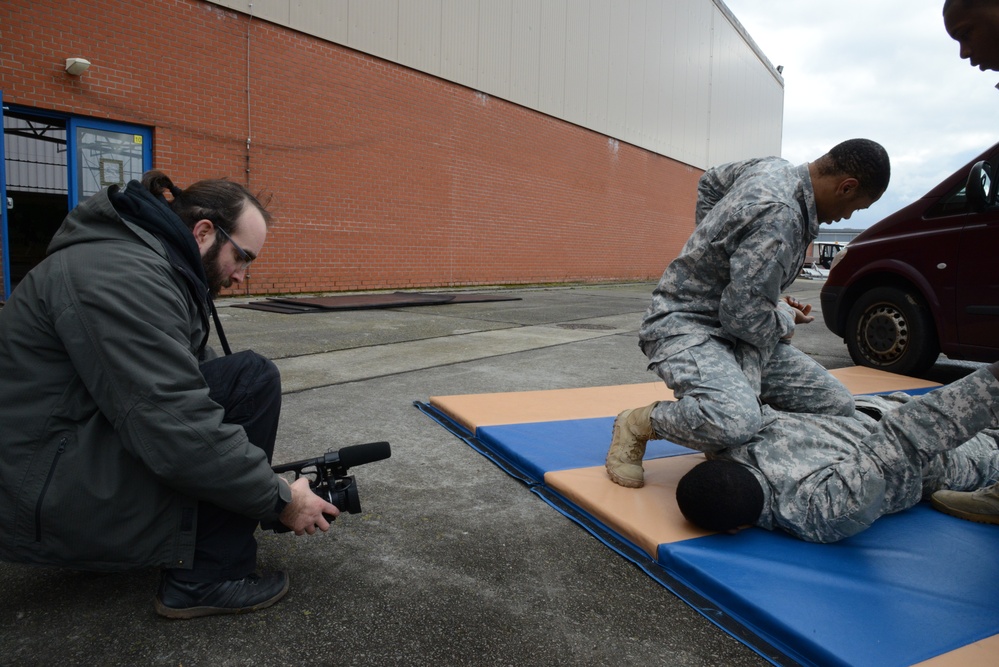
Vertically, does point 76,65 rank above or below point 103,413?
above

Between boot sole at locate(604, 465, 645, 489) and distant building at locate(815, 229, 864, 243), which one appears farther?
distant building at locate(815, 229, 864, 243)

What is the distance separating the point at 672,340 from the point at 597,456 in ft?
2.14

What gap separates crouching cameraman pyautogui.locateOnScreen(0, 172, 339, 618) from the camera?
1.39m

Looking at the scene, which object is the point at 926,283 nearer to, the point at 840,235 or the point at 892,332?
the point at 892,332

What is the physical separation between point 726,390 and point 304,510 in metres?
1.52

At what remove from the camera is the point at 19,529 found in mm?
1444

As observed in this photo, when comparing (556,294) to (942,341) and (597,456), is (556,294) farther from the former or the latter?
(597,456)

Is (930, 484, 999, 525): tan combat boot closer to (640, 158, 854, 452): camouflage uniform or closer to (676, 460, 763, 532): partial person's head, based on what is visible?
(640, 158, 854, 452): camouflage uniform

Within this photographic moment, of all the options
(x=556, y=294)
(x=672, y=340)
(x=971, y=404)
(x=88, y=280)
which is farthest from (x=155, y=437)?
(x=556, y=294)

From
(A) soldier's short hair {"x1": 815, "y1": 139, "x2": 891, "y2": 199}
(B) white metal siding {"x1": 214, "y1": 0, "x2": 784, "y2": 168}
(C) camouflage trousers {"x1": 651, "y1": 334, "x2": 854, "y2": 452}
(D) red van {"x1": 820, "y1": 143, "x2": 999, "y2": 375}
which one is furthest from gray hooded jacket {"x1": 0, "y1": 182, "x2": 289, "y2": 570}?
(B) white metal siding {"x1": 214, "y1": 0, "x2": 784, "y2": 168}

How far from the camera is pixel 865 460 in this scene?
2.11 meters

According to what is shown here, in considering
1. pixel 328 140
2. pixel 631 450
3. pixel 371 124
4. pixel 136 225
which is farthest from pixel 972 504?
pixel 371 124

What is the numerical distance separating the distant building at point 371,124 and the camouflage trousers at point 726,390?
25.4 ft

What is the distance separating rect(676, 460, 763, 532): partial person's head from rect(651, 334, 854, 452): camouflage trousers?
21 cm
